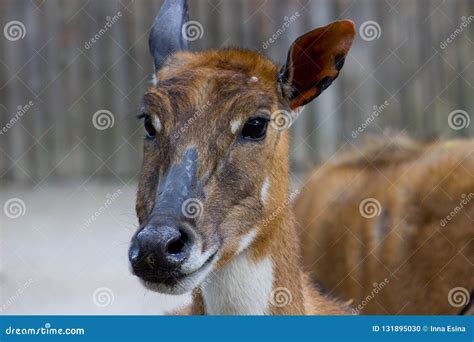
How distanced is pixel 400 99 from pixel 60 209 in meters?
3.93

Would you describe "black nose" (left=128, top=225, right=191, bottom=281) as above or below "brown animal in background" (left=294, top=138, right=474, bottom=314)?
above

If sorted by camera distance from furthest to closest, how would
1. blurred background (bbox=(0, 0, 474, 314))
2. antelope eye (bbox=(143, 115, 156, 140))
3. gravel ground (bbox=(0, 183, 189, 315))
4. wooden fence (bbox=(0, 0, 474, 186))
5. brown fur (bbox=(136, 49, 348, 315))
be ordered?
wooden fence (bbox=(0, 0, 474, 186)) < blurred background (bbox=(0, 0, 474, 314)) < gravel ground (bbox=(0, 183, 189, 315)) < antelope eye (bbox=(143, 115, 156, 140)) < brown fur (bbox=(136, 49, 348, 315))

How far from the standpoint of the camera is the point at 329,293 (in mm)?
7258

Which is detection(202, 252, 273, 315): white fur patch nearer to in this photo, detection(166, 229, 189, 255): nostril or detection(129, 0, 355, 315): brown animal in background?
Result: detection(129, 0, 355, 315): brown animal in background

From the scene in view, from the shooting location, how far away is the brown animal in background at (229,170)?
492cm

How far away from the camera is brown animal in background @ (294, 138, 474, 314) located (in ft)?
22.8

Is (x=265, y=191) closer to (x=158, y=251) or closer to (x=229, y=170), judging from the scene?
(x=229, y=170)

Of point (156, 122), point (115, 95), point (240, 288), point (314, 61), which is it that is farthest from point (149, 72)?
point (240, 288)

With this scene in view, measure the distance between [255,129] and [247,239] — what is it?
1.76ft

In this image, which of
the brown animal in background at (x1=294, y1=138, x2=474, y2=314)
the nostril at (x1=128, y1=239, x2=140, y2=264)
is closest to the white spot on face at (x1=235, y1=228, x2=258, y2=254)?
the nostril at (x1=128, y1=239, x2=140, y2=264)

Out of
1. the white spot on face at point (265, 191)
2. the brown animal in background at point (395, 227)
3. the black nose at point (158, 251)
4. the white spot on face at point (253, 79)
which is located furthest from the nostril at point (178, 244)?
the brown animal in background at point (395, 227)

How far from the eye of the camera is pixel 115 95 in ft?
38.5

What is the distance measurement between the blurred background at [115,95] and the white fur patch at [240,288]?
195 inches

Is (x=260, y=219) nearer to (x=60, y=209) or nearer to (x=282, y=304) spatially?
(x=282, y=304)
